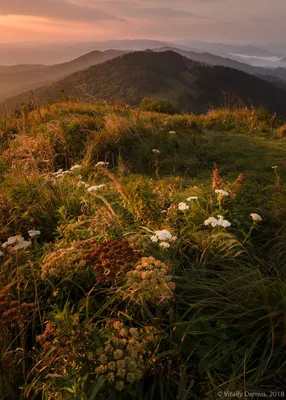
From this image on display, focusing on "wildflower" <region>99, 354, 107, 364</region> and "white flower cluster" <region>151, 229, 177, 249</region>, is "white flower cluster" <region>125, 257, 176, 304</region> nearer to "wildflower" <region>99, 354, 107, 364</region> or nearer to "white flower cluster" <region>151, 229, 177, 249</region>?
"wildflower" <region>99, 354, 107, 364</region>

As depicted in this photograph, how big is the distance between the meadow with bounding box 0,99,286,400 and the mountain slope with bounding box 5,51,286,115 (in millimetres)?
63931

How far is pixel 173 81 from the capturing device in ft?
327

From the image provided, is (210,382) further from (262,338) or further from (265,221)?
(265,221)

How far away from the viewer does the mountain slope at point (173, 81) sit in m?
75.4

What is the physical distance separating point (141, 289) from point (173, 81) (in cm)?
10520

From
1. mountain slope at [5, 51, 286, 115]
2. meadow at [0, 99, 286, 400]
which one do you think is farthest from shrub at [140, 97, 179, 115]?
mountain slope at [5, 51, 286, 115]

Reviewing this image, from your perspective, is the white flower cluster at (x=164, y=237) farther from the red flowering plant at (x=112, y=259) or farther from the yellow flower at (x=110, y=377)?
the yellow flower at (x=110, y=377)

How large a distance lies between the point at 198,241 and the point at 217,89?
320 ft

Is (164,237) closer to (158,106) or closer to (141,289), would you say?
(141,289)

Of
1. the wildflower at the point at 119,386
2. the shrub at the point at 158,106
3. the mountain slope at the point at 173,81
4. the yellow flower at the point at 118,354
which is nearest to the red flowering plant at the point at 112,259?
the yellow flower at the point at 118,354

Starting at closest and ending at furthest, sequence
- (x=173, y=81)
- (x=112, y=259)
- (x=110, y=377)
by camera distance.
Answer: (x=110, y=377) < (x=112, y=259) < (x=173, y=81)

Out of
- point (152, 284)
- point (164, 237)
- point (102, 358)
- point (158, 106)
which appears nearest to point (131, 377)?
point (102, 358)

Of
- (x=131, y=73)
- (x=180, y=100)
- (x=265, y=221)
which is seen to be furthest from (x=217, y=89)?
(x=265, y=221)

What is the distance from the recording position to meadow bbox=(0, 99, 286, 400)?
6.23ft
